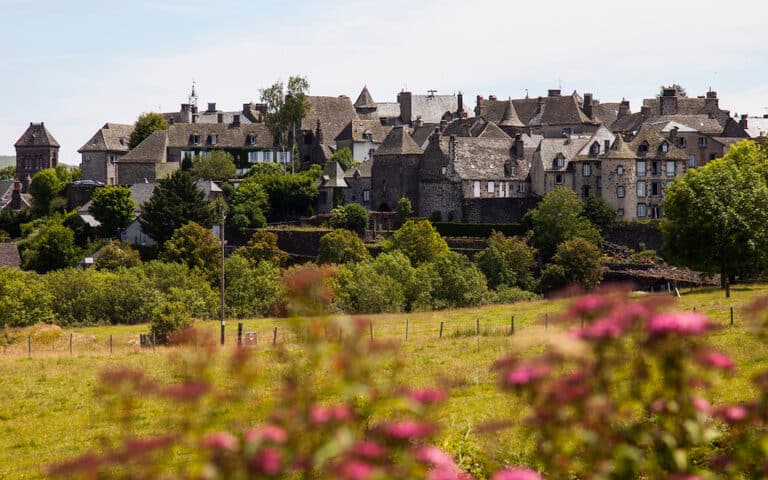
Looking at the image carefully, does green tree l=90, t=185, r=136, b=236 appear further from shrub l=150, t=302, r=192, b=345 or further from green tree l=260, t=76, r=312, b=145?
shrub l=150, t=302, r=192, b=345

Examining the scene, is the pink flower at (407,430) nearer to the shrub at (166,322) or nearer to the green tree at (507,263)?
the shrub at (166,322)

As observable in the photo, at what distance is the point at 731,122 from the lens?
270 feet

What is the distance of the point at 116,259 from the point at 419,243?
19.8 metres

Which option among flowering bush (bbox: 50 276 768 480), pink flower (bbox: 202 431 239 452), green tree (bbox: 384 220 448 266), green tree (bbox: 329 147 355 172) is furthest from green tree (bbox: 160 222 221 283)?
pink flower (bbox: 202 431 239 452)

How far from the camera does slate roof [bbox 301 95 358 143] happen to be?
97938mm

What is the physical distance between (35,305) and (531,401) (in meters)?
50.3

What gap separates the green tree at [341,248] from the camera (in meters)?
65.7

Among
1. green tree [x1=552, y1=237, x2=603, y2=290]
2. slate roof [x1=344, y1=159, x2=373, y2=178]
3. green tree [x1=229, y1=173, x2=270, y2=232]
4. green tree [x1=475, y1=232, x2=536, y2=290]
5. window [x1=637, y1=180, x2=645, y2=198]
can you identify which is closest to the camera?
green tree [x1=552, y1=237, x2=603, y2=290]

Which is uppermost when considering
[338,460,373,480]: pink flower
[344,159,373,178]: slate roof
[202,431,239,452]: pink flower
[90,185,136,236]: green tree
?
[344,159,373,178]: slate roof

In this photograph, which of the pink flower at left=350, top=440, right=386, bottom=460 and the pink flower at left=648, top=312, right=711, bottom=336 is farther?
the pink flower at left=648, top=312, right=711, bottom=336

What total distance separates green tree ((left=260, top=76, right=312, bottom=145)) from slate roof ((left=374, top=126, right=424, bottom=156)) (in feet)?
50.3

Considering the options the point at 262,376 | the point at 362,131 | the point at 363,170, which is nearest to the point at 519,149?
the point at 363,170

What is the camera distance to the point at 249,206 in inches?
2972

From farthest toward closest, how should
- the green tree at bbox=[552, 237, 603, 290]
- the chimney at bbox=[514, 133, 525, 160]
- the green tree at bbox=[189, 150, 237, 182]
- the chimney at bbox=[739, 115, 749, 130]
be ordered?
the green tree at bbox=[189, 150, 237, 182]
the chimney at bbox=[739, 115, 749, 130]
the chimney at bbox=[514, 133, 525, 160]
the green tree at bbox=[552, 237, 603, 290]
